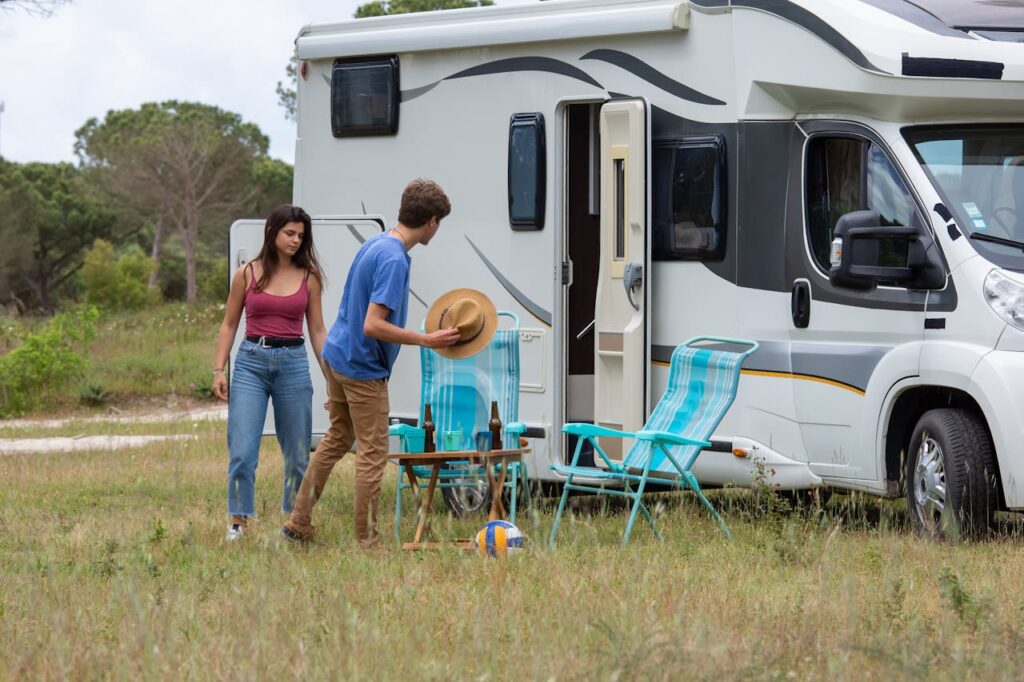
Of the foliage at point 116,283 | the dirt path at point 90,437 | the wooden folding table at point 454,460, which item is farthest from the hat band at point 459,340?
the foliage at point 116,283

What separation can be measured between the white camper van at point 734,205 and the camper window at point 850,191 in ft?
0.04

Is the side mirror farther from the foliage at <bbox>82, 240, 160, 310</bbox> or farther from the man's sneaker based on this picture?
the foliage at <bbox>82, 240, 160, 310</bbox>

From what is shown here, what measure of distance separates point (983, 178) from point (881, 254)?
566 millimetres

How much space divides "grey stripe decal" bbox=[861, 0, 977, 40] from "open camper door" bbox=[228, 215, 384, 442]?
3074mm

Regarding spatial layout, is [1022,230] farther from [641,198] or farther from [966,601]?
[966,601]

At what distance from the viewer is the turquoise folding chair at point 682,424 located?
711 centimetres

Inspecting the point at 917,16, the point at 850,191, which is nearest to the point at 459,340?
the point at 850,191

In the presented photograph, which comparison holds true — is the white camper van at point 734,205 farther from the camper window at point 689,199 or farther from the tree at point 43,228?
the tree at point 43,228

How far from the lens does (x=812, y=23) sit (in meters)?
7.52

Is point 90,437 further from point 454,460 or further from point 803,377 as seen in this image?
point 803,377

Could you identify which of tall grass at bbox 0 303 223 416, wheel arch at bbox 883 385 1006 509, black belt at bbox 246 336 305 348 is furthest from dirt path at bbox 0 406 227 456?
wheel arch at bbox 883 385 1006 509

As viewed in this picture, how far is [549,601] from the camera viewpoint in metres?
5.45

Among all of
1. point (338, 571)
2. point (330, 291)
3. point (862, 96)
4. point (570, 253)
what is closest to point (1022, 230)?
point (862, 96)

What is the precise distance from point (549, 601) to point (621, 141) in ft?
11.0
